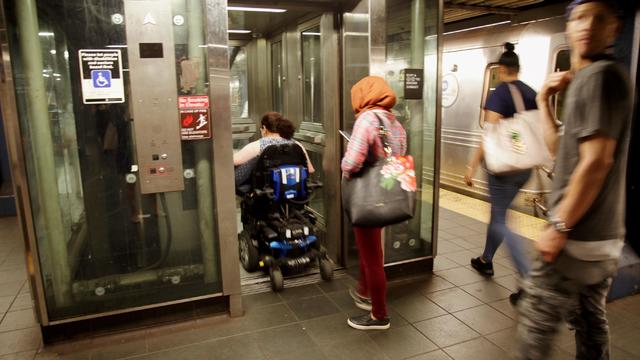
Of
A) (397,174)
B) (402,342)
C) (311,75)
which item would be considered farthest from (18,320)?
(311,75)

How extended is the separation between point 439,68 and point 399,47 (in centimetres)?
39

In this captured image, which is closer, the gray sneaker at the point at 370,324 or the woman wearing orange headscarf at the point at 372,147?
the woman wearing orange headscarf at the point at 372,147

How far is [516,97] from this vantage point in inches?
128

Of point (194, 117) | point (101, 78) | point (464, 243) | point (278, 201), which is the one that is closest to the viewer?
point (101, 78)

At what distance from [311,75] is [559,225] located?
382 cm

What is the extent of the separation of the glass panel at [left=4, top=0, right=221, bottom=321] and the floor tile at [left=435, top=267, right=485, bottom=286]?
2.08 metres

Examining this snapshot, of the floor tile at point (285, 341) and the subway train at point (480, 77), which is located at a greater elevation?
the subway train at point (480, 77)

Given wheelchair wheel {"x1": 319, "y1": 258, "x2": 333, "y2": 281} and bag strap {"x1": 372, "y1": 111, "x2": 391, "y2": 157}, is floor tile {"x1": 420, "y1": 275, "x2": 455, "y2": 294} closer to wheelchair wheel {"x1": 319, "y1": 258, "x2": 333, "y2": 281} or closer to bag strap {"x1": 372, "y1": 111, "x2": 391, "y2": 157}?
wheelchair wheel {"x1": 319, "y1": 258, "x2": 333, "y2": 281}

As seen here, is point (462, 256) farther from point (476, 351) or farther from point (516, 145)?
point (516, 145)

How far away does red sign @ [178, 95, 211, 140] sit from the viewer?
3055mm

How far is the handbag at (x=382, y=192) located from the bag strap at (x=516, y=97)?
105 centimetres

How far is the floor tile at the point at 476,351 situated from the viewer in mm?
2846

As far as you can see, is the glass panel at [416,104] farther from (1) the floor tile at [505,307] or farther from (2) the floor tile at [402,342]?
(2) the floor tile at [402,342]

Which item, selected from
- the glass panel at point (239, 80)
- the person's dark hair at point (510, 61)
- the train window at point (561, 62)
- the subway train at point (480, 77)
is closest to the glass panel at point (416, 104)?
the person's dark hair at point (510, 61)
